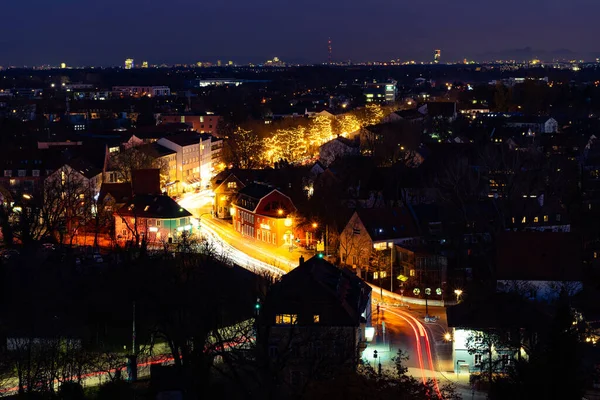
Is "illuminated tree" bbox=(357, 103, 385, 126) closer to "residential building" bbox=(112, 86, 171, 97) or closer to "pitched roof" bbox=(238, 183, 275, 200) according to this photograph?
"pitched roof" bbox=(238, 183, 275, 200)

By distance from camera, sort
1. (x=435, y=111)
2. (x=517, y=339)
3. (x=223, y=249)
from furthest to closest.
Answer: (x=435, y=111) < (x=223, y=249) < (x=517, y=339)

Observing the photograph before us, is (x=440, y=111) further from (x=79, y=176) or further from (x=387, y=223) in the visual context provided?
(x=387, y=223)

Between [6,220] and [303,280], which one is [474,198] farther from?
[6,220]

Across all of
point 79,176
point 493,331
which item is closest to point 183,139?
point 79,176

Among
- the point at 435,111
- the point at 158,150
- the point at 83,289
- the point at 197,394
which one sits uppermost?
the point at 435,111

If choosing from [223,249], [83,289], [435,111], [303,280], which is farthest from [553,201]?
[435,111]

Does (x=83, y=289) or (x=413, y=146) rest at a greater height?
(x=413, y=146)
